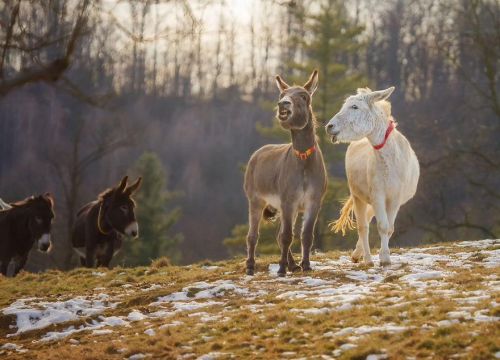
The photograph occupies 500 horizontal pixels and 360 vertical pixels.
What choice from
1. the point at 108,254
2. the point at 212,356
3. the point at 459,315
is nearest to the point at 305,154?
the point at 459,315

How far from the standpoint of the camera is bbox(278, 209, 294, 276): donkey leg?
38.2ft

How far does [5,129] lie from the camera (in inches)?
2399

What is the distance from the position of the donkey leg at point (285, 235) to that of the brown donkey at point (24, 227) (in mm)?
6789

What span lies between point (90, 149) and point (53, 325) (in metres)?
46.3

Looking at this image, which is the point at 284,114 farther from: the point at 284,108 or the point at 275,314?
the point at 275,314

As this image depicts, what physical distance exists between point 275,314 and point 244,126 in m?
51.7

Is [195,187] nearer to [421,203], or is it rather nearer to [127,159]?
[127,159]

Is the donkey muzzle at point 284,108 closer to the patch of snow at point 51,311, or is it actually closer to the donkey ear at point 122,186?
the patch of snow at point 51,311

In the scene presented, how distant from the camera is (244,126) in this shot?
60.1 m

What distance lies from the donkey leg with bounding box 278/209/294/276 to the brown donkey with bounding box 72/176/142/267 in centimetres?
493

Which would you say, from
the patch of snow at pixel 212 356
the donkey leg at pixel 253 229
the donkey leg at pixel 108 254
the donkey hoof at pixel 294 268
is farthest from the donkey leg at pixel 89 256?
the patch of snow at pixel 212 356

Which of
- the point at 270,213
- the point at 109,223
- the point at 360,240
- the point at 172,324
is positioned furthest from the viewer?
the point at 109,223

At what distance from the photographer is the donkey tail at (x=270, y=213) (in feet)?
42.4

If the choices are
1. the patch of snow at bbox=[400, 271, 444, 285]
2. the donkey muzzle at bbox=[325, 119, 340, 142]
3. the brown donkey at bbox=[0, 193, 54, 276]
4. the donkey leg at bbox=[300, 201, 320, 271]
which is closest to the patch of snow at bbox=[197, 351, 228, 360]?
the patch of snow at bbox=[400, 271, 444, 285]
